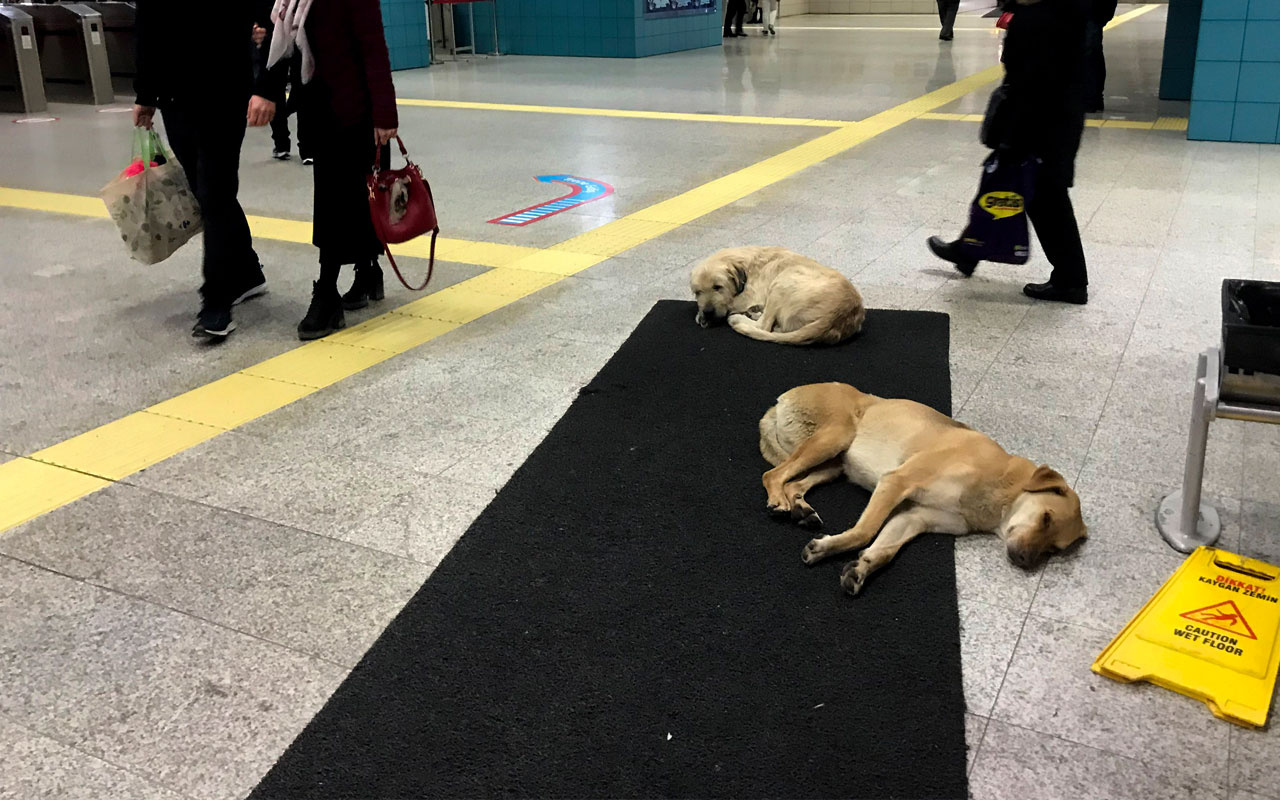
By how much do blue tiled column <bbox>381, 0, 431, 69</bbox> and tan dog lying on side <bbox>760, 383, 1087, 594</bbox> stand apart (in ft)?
45.1

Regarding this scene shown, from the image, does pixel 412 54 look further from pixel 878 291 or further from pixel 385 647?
pixel 385 647

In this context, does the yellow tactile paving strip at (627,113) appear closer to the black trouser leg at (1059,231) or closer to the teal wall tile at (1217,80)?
the teal wall tile at (1217,80)

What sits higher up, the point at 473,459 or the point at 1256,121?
the point at 1256,121

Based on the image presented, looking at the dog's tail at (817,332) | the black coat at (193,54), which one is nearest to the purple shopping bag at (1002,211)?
the dog's tail at (817,332)

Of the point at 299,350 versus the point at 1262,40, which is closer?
the point at 299,350

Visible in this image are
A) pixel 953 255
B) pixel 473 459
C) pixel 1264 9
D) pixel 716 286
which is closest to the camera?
Answer: pixel 473 459

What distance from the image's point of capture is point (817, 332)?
420cm

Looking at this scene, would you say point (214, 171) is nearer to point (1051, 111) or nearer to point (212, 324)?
point (212, 324)

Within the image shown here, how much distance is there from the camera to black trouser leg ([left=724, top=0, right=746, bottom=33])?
20.5m

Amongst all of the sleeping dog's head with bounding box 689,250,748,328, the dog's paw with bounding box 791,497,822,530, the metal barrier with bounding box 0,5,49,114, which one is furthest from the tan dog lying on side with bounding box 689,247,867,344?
the metal barrier with bounding box 0,5,49,114

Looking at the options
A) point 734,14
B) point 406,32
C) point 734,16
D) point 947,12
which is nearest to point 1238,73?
point 947,12

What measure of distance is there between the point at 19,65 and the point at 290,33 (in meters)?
9.91

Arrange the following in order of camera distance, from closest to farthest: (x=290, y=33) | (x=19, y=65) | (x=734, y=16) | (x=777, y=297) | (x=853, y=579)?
(x=853, y=579) → (x=290, y=33) → (x=777, y=297) → (x=19, y=65) → (x=734, y=16)

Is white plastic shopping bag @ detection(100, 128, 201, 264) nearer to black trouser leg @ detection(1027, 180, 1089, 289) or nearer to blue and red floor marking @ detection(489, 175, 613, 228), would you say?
blue and red floor marking @ detection(489, 175, 613, 228)
